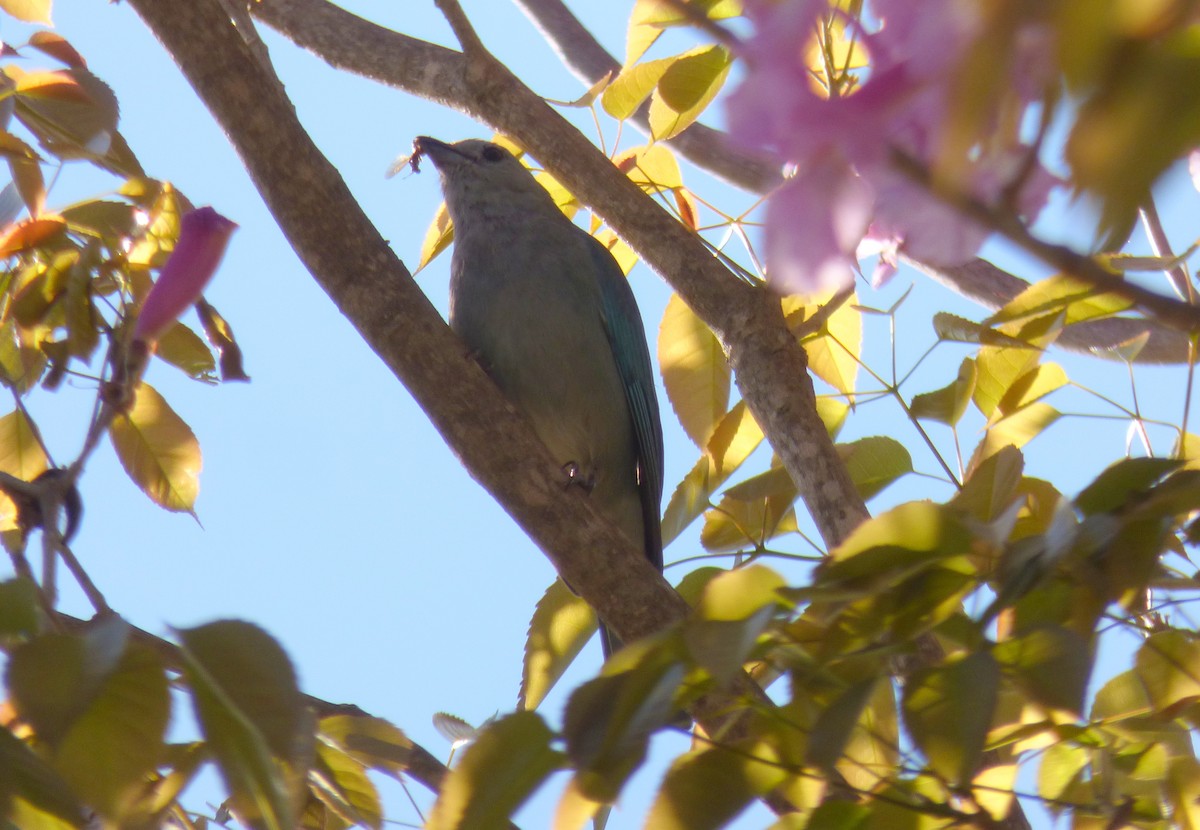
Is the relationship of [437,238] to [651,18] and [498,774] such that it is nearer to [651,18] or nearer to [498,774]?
[651,18]

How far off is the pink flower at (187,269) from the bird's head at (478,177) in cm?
330

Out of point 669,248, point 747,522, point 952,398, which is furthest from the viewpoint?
point 669,248

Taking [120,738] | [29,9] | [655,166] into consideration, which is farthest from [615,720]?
[29,9]

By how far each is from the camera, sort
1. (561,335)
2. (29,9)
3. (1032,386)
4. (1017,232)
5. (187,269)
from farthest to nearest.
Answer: (561,335), (29,9), (1032,386), (187,269), (1017,232)

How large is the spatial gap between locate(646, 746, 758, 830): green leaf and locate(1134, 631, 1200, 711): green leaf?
1.92ft

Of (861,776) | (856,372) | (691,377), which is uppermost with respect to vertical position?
(856,372)

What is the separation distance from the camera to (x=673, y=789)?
120 centimetres

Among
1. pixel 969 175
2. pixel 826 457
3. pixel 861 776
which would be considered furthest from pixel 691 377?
pixel 969 175

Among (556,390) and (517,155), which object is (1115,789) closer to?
(517,155)

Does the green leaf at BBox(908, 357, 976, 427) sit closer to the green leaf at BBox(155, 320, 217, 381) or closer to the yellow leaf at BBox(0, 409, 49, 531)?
the green leaf at BBox(155, 320, 217, 381)

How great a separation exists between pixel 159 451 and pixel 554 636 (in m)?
0.91

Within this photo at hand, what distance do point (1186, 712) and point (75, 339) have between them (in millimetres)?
1822

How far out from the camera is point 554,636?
2523mm

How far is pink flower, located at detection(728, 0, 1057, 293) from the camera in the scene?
0.54 m
